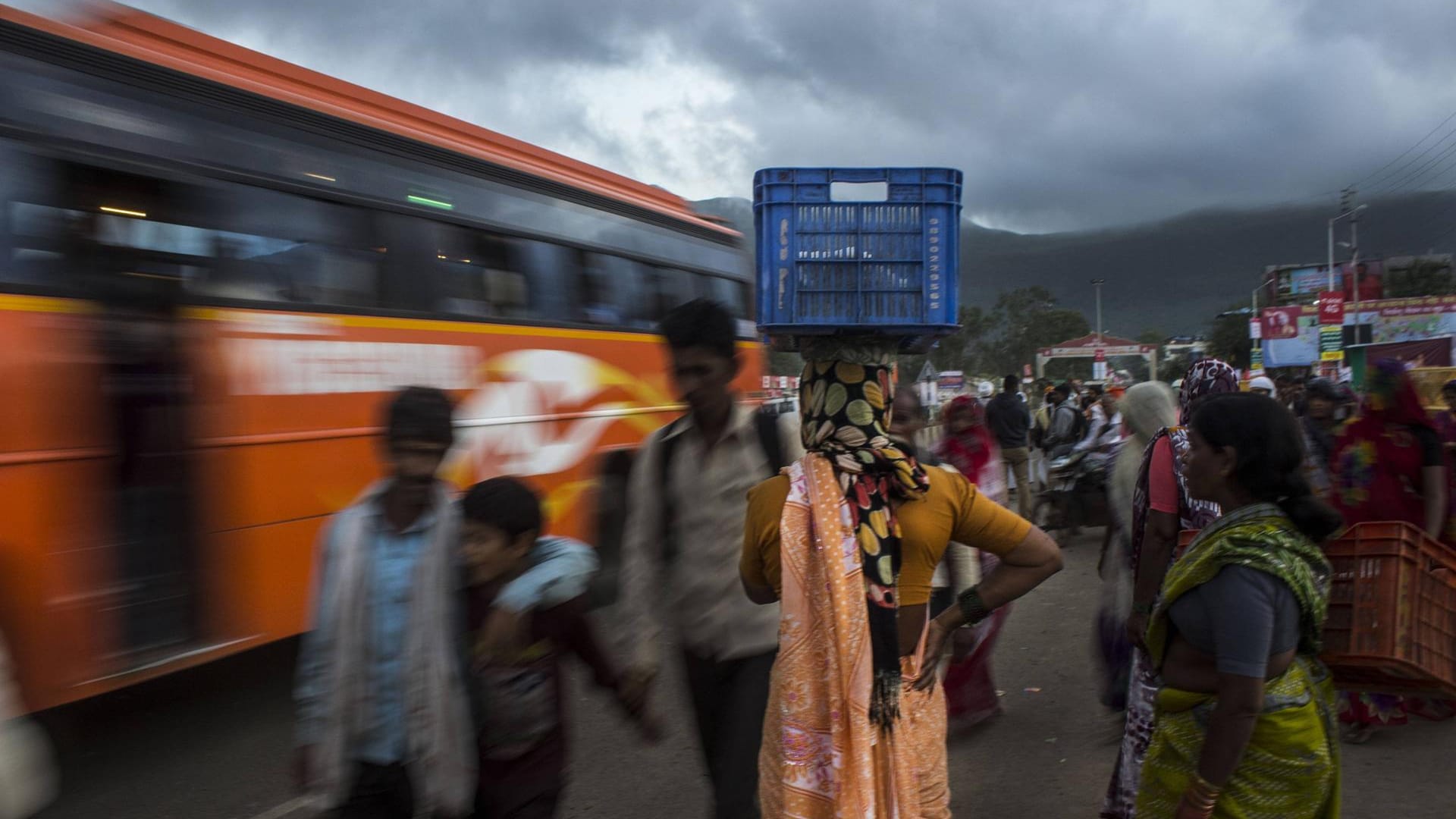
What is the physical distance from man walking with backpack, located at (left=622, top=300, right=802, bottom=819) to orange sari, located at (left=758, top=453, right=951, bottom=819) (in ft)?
1.56

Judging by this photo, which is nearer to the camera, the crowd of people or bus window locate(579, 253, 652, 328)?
the crowd of people

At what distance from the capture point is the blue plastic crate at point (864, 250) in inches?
137

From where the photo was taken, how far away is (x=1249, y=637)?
208 centimetres

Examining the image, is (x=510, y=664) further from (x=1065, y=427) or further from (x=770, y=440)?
(x=1065, y=427)

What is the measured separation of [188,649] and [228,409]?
1.22m

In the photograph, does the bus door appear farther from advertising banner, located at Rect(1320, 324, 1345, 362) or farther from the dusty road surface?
advertising banner, located at Rect(1320, 324, 1345, 362)

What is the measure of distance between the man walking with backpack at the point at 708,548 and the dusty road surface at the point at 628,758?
158 cm

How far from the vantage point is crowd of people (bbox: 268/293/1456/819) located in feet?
7.24

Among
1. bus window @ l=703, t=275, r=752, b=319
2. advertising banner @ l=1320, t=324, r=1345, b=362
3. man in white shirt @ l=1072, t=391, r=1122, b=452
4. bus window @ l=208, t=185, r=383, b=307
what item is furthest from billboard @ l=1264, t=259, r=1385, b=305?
bus window @ l=208, t=185, r=383, b=307

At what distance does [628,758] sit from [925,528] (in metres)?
3.07

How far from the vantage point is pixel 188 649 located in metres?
5.18

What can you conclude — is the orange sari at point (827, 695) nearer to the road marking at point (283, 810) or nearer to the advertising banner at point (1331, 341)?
the road marking at point (283, 810)

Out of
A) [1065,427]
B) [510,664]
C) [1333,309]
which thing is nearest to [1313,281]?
[1333,309]

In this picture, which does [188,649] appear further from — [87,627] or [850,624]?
[850,624]
